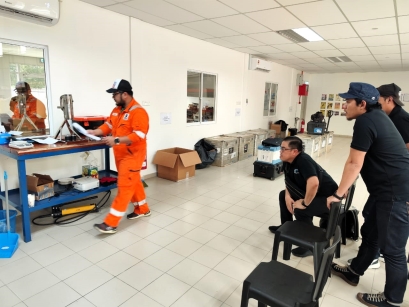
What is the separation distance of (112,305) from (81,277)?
0.45 m

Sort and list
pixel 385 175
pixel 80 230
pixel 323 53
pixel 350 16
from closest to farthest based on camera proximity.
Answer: pixel 385 175
pixel 80 230
pixel 350 16
pixel 323 53

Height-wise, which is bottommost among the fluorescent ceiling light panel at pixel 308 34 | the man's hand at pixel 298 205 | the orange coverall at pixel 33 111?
the man's hand at pixel 298 205

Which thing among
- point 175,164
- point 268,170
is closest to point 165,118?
point 175,164

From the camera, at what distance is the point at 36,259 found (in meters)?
2.38

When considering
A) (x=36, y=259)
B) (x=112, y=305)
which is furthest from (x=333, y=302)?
(x=36, y=259)

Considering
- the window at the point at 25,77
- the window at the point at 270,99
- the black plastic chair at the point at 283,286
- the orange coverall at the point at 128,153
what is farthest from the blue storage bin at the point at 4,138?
the window at the point at 270,99

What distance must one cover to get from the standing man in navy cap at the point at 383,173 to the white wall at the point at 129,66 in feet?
10.5

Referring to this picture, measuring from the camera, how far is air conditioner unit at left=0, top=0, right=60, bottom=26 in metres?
2.68

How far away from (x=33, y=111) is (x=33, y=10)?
3.69 ft

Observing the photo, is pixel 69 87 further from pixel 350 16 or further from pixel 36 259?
pixel 350 16

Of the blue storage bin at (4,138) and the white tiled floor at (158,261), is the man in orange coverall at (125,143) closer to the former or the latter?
the white tiled floor at (158,261)

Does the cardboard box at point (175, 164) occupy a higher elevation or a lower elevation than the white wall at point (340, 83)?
lower

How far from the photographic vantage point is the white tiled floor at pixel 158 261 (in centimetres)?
198

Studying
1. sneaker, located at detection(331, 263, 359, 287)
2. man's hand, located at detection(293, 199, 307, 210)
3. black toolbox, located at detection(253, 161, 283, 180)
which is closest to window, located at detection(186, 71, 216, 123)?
black toolbox, located at detection(253, 161, 283, 180)
